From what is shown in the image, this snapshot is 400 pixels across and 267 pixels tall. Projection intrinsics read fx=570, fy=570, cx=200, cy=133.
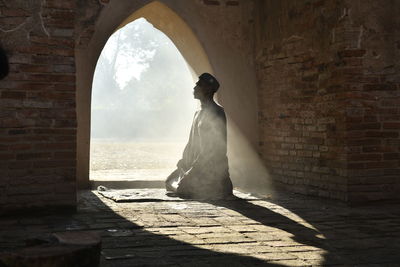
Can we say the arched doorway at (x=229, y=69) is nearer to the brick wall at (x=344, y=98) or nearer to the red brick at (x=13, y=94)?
the brick wall at (x=344, y=98)

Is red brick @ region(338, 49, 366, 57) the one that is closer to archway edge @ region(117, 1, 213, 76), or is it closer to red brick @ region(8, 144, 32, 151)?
archway edge @ region(117, 1, 213, 76)

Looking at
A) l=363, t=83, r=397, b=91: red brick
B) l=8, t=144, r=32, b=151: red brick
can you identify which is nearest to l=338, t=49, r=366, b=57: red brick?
l=363, t=83, r=397, b=91: red brick

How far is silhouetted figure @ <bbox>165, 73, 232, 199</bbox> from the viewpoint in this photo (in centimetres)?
731

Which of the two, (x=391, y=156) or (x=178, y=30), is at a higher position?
(x=178, y=30)

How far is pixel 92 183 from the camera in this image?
8.36 meters

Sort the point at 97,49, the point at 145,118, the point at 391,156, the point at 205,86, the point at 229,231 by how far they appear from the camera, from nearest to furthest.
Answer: the point at 229,231 < the point at 391,156 < the point at 205,86 < the point at 97,49 < the point at 145,118

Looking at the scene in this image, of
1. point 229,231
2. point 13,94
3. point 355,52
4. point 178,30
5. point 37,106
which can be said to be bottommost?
point 229,231

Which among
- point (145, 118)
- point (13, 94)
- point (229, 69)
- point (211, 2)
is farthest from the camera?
point (145, 118)

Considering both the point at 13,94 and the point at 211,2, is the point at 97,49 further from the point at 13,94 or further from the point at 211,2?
the point at 13,94

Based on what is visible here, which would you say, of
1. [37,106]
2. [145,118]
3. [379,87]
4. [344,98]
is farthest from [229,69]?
[145,118]

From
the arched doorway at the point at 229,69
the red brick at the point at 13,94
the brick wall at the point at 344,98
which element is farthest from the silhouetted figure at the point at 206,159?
the red brick at the point at 13,94

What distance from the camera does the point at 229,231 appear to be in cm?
497

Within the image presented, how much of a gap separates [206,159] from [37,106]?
8.30 ft

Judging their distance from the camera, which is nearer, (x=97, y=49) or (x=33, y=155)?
(x=33, y=155)
